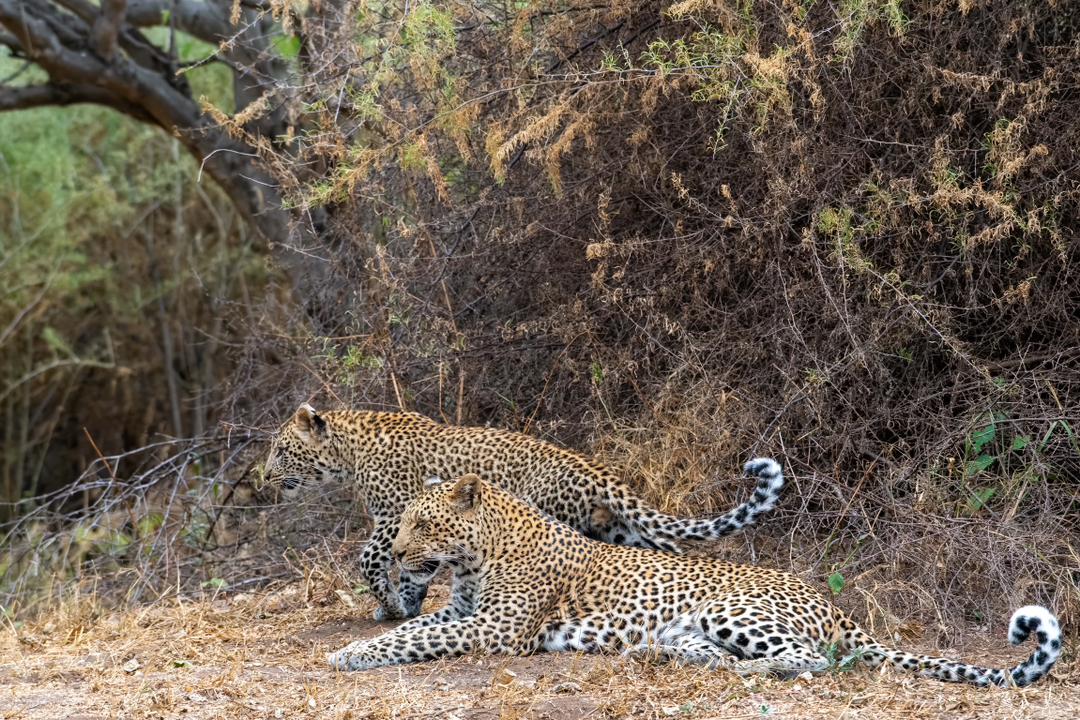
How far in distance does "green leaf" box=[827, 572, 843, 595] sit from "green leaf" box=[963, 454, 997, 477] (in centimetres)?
89

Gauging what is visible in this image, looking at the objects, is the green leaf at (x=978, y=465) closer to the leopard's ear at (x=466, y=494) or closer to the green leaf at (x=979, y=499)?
the green leaf at (x=979, y=499)

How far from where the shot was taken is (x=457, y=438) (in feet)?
24.2

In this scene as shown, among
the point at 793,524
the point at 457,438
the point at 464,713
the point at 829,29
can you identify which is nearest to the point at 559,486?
the point at 457,438

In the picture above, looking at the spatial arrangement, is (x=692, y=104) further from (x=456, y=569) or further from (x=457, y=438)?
(x=456, y=569)

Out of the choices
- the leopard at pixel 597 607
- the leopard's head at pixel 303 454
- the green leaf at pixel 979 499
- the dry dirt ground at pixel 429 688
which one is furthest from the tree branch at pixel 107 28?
the green leaf at pixel 979 499

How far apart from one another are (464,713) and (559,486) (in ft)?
6.14

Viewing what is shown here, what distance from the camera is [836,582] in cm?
677

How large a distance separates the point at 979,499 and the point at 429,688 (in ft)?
9.64

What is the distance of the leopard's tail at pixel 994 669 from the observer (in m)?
5.20

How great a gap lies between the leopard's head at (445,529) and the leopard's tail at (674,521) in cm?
80

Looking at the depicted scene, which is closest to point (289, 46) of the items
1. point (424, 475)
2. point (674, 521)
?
point (424, 475)

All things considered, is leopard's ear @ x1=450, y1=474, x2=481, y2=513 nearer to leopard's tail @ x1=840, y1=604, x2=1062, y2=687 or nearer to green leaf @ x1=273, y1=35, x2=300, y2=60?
leopard's tail @ x1=840, y1=604, x2=1062, y2=687

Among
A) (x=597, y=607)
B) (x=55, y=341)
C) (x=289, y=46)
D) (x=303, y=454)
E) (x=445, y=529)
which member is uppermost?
(x=289, y=46)

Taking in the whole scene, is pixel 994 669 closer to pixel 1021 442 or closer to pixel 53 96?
pixel 1021 442
